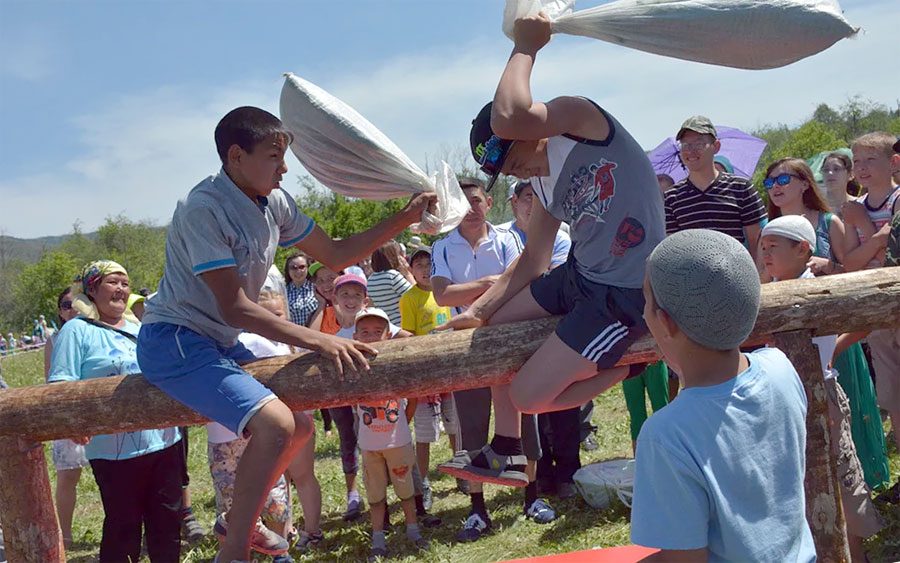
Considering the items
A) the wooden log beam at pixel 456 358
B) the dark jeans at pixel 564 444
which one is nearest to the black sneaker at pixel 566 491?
the dark jeans at pixel 564 444

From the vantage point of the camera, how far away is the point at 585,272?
3223 millimetres

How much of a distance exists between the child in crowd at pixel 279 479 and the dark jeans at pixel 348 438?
2.30 feet

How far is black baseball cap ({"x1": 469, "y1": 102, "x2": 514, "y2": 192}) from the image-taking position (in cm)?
Result: 316

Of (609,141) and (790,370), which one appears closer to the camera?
(790,370)

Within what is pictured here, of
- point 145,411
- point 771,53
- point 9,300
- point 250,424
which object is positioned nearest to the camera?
point 771,53

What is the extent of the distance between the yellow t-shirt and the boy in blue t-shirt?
10.9 feet

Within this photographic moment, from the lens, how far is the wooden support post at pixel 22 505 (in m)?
3.52

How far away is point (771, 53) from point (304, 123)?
71.8 inches

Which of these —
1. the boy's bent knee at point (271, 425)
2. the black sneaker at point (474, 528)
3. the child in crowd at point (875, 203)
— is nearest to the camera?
the boy's bent knee at point (271, 425)

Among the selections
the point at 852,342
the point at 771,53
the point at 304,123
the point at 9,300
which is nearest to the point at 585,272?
the point at 771,53

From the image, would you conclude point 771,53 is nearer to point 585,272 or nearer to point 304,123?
point 585,272

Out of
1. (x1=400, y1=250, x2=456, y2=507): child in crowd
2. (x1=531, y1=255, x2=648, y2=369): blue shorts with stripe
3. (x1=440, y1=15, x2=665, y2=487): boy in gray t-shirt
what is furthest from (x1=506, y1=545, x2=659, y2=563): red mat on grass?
(x1=400, y1=250, x2=456, y2=507): child in crowd

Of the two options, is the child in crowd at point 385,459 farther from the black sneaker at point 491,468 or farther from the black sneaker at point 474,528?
the black sneaker at point 491,468

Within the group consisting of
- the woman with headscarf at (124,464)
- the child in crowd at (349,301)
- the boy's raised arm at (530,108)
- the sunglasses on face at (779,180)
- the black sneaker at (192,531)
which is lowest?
the black sneaker at (192,531)
